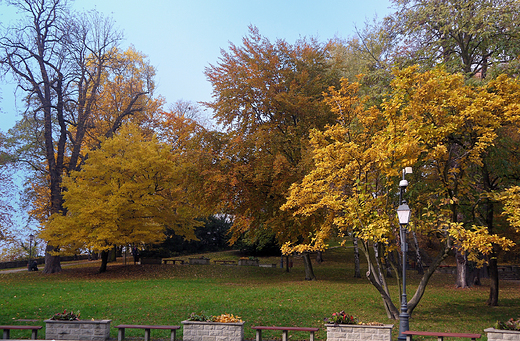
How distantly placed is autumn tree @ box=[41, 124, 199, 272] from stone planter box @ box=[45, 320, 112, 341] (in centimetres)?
1254

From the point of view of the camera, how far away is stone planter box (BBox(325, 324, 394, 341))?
976 centimetres

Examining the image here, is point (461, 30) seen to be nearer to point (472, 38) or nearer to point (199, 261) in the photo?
point (472, 38)

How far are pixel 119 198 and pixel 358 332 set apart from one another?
17.3 metres

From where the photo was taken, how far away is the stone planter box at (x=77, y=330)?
10.5 metres

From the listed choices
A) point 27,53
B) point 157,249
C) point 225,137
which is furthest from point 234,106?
point 157,249

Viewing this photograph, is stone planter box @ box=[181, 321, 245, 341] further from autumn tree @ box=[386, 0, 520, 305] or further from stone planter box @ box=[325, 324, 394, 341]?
autumn tree @ box=[386, 0, 520, 305]

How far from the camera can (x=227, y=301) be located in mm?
15680

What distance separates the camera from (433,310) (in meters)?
14.4

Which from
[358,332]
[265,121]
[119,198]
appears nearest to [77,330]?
[358,332]

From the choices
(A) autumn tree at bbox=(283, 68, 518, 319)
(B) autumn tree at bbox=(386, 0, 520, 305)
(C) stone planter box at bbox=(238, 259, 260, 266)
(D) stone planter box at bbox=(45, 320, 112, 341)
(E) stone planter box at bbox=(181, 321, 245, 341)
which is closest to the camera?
(E) stone planter box at bbox=(181, 321, 245, 341)

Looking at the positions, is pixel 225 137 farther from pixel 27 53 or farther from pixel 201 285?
pixel 27 53

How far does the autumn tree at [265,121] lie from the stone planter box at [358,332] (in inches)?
409

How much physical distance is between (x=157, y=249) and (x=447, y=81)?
28367 mm

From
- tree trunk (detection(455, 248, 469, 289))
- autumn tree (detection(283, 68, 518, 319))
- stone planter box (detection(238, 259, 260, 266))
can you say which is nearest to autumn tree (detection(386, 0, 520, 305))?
autumn tree (detection(283, 68, 518, 319))
